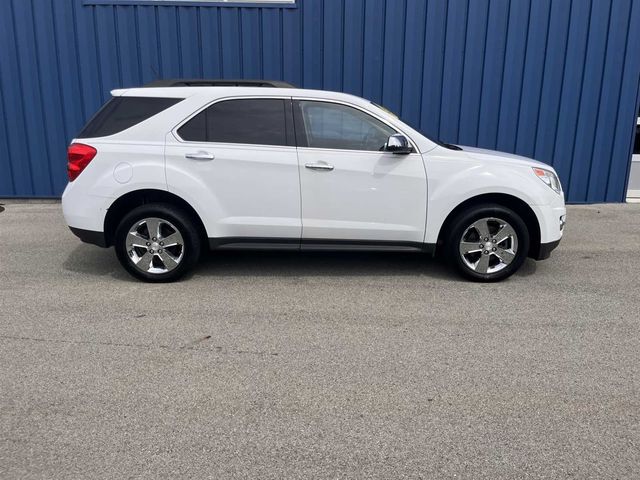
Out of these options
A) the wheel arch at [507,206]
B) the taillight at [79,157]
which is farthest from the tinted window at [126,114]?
the wheel arch at [507,206]

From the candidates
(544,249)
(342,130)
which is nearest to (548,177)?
(544,249)

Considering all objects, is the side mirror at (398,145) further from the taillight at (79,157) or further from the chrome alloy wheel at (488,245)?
the taillight at (79,157)

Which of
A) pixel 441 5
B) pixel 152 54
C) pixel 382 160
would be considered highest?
pixel 441 5

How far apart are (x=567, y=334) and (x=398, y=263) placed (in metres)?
1.99

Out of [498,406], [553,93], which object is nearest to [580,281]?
[498,406]

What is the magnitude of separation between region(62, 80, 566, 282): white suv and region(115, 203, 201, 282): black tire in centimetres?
1

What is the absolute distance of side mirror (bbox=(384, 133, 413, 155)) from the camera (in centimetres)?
455

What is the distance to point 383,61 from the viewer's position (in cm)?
801

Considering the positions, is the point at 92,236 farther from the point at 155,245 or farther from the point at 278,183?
the point at 278,183

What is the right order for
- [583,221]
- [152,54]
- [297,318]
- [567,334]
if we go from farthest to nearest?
[152,54] < [583,221] < [297,318] < [567,334]

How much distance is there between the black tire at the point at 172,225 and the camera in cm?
466

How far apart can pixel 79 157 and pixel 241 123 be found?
147 cm

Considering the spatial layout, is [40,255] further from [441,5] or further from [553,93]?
[553,93]

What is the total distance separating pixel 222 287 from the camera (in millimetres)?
4793
